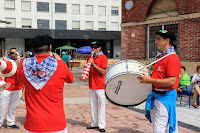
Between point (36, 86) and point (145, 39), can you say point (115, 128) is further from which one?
point (145, 39)

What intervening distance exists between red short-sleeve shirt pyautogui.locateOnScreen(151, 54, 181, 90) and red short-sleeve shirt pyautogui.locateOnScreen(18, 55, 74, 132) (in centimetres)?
137

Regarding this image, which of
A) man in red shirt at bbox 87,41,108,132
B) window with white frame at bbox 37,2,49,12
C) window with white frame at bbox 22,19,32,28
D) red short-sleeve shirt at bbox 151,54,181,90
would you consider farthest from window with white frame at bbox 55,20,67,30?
red short-sleeve shirt at bbox 151,54,181,90

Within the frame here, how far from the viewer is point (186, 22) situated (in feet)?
→ 35.8

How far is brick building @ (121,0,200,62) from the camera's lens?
35.1 ft

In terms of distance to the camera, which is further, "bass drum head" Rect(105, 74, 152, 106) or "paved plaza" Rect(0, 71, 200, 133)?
"paved plaza" Rect(0, 71, 200, 133)

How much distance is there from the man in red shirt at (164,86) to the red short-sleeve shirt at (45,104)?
3.90ft

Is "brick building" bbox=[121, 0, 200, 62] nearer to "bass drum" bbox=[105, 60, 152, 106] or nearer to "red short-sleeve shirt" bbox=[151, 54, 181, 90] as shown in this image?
"bass drum" bbox=[105, 60, 152, 106]

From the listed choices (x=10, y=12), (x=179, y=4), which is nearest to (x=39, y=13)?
(x=10, y=12)

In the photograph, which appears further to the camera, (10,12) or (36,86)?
(10,12)

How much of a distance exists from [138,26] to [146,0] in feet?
5.01

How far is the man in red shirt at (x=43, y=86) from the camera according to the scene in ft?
8.70

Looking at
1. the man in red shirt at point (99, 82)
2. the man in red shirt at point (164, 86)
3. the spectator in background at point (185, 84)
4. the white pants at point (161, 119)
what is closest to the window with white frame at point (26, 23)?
the spectator in background at point (185, 84)

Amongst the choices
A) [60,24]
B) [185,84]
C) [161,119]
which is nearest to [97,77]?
[161,119]

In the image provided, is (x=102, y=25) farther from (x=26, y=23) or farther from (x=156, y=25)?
(x=156, y=25)
